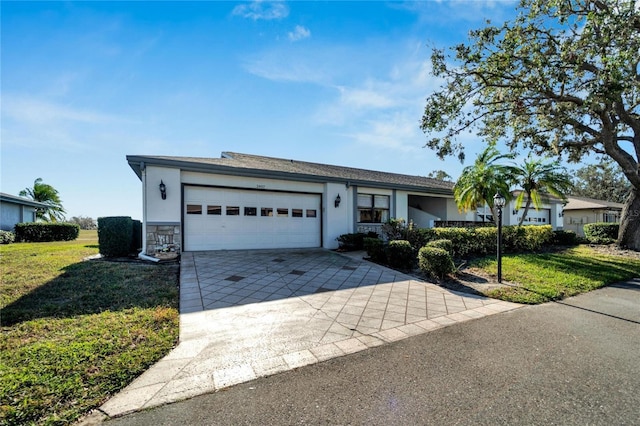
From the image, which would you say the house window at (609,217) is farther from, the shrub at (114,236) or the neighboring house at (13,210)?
the neighboring house at (13,210)

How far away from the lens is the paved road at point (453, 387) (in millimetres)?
2127

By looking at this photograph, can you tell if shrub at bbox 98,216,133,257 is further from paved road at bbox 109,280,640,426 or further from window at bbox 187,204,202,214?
paved road at bbox 109,280,640,426

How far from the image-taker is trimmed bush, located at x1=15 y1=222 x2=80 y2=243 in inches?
608

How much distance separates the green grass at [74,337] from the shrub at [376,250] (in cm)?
559

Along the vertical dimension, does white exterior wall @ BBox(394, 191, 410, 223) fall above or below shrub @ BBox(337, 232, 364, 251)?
above

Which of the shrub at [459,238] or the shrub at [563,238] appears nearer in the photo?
the shrub at [459,238]

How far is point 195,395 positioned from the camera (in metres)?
2.35

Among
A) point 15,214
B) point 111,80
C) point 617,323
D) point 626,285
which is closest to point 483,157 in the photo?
point 626,285

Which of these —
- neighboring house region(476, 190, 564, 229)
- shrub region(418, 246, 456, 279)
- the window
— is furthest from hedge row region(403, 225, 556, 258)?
the window

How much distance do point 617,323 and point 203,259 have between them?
8.87 meters

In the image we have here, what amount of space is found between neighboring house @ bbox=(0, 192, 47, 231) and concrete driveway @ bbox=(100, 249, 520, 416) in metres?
16.5

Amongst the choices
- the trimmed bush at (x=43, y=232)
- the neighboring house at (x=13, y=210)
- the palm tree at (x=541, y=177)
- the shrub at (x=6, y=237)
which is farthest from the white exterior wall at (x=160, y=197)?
the palm tree at (x=541, y=177)

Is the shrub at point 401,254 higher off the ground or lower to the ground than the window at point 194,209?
lower

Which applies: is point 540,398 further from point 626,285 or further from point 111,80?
point 111,80
